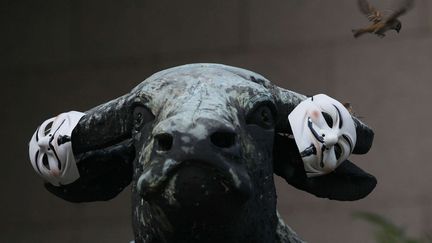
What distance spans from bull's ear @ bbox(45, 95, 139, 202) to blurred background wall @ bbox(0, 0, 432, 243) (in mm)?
2906

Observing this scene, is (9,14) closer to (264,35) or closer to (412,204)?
(264,35)

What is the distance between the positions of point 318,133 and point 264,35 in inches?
139

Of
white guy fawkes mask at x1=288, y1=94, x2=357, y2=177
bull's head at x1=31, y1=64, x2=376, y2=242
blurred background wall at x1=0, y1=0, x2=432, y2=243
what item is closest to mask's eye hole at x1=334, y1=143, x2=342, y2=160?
white guy fawkes mask at x1=288, y1=94, x2=357, y2=177

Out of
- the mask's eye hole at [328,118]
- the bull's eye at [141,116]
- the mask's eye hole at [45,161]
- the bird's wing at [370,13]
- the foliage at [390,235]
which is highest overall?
the bird's wing at [370,13]

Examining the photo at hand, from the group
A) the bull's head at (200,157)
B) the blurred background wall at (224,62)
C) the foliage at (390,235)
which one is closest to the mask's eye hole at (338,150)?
the bull's head at (200,157)

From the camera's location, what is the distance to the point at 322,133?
2.66 metres

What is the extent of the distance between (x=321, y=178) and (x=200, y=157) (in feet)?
1.80

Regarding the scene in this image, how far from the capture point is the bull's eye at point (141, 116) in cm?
262

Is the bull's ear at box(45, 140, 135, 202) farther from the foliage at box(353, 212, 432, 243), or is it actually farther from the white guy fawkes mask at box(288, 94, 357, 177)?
the foliage at box(353, 212, 432, 243)

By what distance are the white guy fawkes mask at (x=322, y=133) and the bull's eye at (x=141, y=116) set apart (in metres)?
0.27

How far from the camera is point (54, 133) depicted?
2805 mm

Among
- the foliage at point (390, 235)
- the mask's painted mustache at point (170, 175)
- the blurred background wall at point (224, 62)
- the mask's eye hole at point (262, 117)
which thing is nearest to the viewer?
the foliage at point (390, 235)

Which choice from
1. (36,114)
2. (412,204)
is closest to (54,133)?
(412,204)

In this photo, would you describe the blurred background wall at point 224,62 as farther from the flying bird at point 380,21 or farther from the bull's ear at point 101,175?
the bull's ear at point 101,175
